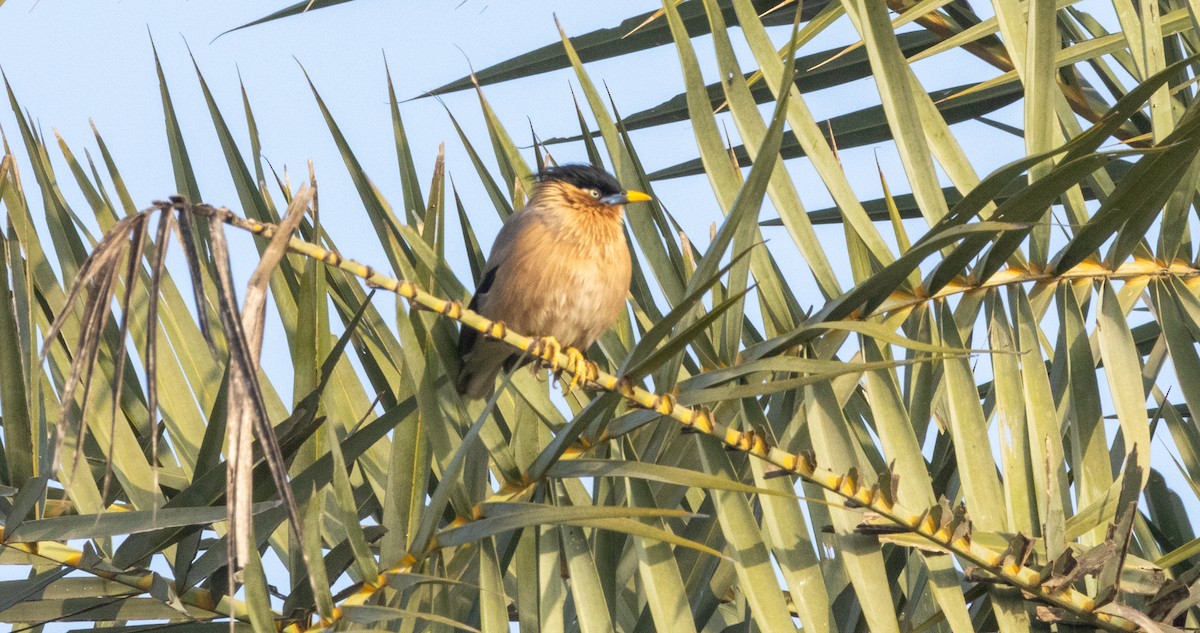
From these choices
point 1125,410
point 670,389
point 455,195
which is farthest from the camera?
point 455,195

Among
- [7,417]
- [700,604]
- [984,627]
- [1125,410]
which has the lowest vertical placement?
[984,627]

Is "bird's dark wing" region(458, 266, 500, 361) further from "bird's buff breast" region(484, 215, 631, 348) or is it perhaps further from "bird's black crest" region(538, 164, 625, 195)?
"bird's black crest" region(538, 164, 625, 195)

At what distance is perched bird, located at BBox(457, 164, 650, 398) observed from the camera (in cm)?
426

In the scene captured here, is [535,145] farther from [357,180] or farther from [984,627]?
[984,627]

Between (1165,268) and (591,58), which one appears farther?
(591,58)

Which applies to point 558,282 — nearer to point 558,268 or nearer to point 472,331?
point 558,268

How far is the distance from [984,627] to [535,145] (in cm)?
173

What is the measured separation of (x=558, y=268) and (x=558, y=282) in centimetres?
6

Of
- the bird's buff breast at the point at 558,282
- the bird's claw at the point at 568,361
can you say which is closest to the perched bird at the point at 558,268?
the bird's buff breast at the point at 558,282

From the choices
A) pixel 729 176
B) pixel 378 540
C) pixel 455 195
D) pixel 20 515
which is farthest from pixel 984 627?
pixel 20 515

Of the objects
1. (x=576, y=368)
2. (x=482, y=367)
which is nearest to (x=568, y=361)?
(x=576, y=368)

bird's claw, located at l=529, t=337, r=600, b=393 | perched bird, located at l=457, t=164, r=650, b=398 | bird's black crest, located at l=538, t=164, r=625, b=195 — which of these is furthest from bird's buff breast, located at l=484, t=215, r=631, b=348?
bird's claw, located at l=529, t=337, r=600, b=393

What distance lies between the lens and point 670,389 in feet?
8.23

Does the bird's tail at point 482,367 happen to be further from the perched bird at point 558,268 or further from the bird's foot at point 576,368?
the bird's foot at point 576,368
